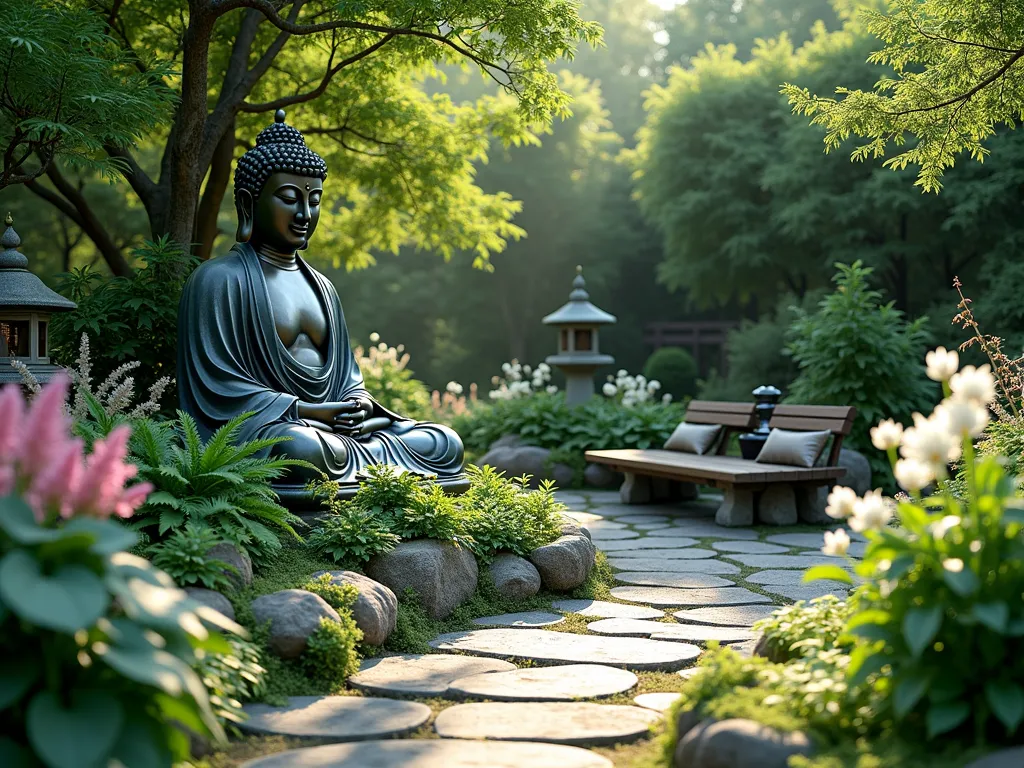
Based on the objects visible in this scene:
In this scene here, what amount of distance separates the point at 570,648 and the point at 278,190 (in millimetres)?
3618

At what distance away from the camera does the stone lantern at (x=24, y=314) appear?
6.13 metres

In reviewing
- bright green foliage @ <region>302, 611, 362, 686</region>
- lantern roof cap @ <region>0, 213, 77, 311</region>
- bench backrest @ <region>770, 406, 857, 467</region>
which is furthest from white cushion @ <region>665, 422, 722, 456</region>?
→ bright green foliage @ <region>302, 611, 362, 686</region>

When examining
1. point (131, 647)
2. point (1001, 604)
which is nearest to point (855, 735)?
point (1001, 604)

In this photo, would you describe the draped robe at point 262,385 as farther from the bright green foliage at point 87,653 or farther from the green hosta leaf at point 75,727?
the green hosta leaf at point 75,727

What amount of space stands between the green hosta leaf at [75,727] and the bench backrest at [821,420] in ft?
24.2

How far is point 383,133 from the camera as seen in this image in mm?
10688

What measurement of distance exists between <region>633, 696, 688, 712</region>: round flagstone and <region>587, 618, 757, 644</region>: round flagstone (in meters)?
0.86

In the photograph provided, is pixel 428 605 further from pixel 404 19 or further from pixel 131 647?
pixel 404 19

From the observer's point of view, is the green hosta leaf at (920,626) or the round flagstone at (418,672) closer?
the green hosta leaf at (920,626)

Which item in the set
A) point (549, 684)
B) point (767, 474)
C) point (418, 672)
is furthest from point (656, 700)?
point (767, 474)

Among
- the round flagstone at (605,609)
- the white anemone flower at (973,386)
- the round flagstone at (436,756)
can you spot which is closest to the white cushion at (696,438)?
the round flagstone at (605,609)

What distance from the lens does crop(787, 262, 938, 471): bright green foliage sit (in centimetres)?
1096

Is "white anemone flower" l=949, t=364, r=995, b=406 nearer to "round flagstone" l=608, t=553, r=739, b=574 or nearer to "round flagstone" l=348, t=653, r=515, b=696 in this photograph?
"round flagstone" l=348, t=653, r=515, b=696

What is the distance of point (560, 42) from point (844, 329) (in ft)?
17.1
